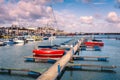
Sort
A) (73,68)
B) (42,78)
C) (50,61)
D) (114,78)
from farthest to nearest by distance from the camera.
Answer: (50,61) < (73,68) < (114,78) < (42,78)

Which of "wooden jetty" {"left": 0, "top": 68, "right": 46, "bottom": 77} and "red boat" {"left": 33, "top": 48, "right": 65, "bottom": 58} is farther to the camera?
"red boat" {"left": 33, "top": 48, "right": 65, "bottom": 58}

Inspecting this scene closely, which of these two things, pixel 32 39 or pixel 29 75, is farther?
pixel 32 39

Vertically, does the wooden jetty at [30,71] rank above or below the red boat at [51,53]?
below

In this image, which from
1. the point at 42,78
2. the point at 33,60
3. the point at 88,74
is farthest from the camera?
the point at 33,60

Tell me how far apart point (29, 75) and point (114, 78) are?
51.3 feet

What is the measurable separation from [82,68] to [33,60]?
1606 cm

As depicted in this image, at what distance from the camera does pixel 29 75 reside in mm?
37000

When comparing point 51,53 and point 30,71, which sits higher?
point 51,53

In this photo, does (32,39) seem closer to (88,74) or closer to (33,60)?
(33,60)

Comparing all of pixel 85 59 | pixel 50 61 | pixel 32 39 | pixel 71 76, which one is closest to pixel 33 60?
pixel 50 61

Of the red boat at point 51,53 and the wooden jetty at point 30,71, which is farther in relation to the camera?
the red boat at point 51,53

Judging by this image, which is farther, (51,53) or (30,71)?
(51,53)

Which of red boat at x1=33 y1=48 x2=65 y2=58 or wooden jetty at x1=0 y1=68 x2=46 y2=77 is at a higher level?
red boat at x1=33 y1=48 x2=65 y2=58

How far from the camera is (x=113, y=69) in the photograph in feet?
139
